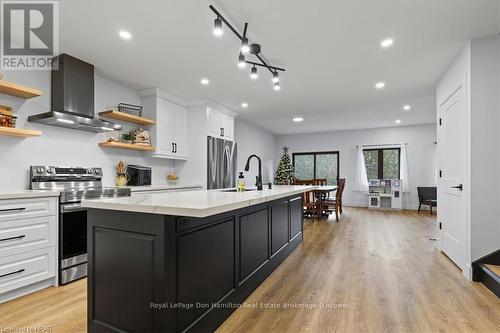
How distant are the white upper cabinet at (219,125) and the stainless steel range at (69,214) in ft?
7.54

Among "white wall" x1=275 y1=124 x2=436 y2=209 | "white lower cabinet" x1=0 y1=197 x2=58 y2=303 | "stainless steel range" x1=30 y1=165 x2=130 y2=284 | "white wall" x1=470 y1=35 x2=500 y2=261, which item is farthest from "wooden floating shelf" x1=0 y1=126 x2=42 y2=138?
"white wall" x1=275 y1=124 x2=436 y2=209

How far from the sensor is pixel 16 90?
258cm

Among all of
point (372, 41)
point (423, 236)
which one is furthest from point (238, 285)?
point (423, 236)

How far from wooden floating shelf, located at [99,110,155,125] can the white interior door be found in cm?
426

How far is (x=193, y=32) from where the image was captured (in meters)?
2.61

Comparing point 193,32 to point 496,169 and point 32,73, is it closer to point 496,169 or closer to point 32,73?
point 32,73

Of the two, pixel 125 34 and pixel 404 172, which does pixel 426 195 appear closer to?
pixel 404 172

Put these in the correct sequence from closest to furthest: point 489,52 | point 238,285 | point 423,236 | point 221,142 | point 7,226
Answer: point 238,285 < point 7,226 < point 489,52 < point 423,236 < point 221,142

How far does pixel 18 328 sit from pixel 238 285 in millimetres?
1632

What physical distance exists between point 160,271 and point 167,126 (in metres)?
3.45

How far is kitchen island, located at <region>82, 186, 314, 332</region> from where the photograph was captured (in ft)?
4.66

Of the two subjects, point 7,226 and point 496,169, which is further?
point 496,169

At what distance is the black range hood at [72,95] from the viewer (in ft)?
9.73

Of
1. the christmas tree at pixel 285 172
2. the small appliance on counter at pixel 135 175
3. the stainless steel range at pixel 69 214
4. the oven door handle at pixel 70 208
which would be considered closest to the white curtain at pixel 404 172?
the christmas tree at pixel 285 172
